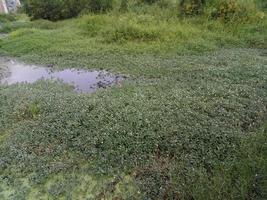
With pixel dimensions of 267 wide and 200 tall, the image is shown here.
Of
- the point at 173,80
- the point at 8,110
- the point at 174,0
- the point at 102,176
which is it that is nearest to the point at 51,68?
the point at 8,110

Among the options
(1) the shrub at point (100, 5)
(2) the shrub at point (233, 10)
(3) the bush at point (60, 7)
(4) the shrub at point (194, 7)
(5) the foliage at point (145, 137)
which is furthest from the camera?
(3) the bush at point (60, 7)

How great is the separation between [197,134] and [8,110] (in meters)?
3.49

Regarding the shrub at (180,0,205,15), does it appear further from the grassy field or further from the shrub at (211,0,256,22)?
the grassy field

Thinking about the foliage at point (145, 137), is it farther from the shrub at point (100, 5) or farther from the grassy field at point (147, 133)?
the shrub at point (100, 5)

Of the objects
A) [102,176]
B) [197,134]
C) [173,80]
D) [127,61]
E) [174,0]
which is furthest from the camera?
[174,0]

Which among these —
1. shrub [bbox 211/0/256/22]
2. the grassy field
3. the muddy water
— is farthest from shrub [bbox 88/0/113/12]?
the grassy field

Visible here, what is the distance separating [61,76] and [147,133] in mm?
3960

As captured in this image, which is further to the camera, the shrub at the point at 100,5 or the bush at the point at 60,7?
the bush at the point at 60,7

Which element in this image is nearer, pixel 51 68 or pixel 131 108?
pixel 131 108

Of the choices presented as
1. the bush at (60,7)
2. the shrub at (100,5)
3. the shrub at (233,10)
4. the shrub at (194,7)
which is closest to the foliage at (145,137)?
the shrub at (233,10)

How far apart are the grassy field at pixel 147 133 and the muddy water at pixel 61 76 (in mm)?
435

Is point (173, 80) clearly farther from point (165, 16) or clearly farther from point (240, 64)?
point (165, 16)

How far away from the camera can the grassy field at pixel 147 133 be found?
3.60m

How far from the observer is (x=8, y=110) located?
5.52m
